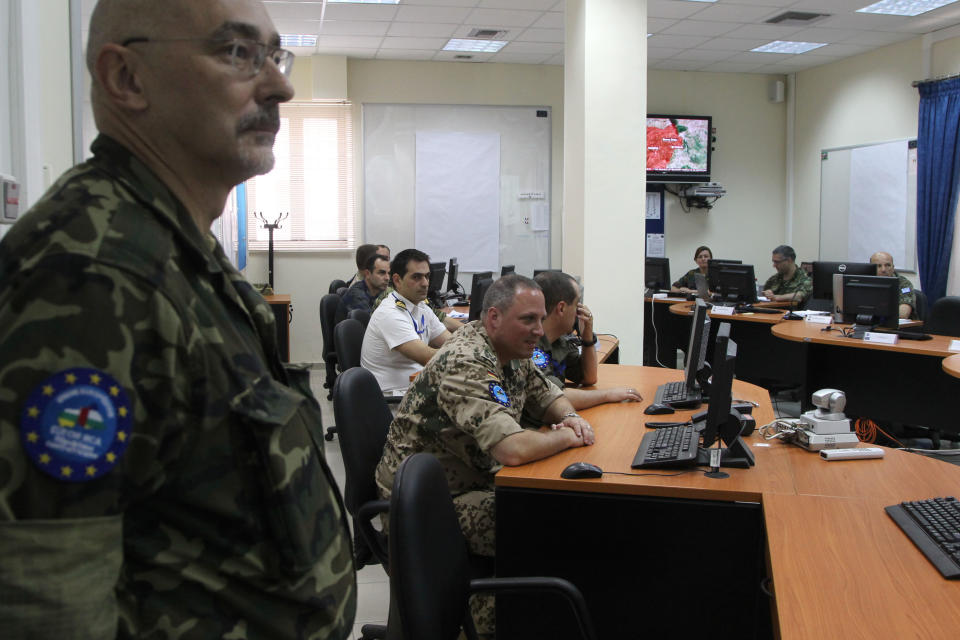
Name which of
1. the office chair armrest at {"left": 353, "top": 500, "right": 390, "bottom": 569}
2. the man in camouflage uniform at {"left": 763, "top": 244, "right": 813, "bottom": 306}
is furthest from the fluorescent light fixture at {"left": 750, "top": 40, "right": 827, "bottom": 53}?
the office chair armrest at {"left": 353, "top": 500, "right": 390, "bottom": 569}

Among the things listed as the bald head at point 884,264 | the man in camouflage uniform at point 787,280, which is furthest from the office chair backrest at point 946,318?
the man in camouflage uniform at point 787,280

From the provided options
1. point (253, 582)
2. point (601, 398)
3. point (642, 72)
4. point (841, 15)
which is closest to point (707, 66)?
point (841, 15)

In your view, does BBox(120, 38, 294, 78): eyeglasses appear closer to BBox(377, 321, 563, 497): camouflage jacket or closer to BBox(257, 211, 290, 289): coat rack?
BBox(377, 321, 563, 497): camouflage jacket

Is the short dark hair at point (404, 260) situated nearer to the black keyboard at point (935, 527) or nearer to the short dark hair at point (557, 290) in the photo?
the short dark hair at point (557, 290)

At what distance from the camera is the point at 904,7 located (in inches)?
267

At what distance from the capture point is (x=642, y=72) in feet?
17.8

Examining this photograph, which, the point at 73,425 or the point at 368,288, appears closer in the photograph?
the point at 73,425

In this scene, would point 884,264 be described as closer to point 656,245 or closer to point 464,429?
point 656,245

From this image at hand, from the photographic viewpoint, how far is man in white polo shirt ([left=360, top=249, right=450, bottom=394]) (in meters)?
4.05

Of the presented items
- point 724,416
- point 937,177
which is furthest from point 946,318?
point 724,416

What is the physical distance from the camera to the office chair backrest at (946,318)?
528cm

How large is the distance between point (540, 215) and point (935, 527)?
7.29 m

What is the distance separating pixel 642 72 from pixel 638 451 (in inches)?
146

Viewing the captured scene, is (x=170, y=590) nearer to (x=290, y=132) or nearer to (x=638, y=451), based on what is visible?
(x=638, y=451)
